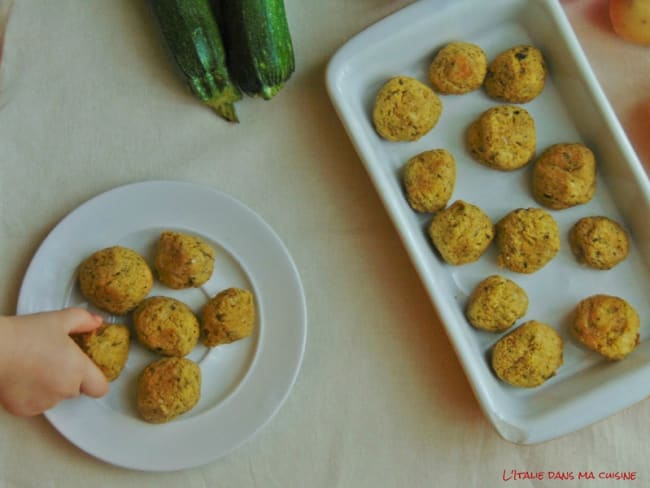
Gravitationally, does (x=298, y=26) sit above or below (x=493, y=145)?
above

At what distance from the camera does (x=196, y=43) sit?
1128 mm

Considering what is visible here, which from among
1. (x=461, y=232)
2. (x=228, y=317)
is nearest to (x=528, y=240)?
(x=461, y=232)

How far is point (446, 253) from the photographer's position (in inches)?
44.5

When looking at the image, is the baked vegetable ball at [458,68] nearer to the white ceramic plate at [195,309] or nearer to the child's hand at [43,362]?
the white ceramic plate at [195,309]

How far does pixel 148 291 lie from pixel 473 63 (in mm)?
589

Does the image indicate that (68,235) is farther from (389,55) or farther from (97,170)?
(389,55)

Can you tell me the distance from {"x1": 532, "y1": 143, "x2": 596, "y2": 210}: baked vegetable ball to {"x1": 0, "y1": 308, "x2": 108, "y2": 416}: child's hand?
69 centimetres

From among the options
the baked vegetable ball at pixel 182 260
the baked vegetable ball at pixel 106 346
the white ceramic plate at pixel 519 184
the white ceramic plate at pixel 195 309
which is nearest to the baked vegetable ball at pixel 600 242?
the white ceramic plate at pixel 519 184

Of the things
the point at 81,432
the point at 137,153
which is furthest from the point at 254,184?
the point at 81,432

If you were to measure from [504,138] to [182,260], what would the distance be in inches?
19.9

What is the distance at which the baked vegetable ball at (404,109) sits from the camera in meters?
1.13

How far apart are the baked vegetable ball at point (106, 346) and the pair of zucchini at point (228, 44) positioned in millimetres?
375

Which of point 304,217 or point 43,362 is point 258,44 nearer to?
point 304,217

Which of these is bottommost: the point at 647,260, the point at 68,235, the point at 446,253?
the point at 647,260
